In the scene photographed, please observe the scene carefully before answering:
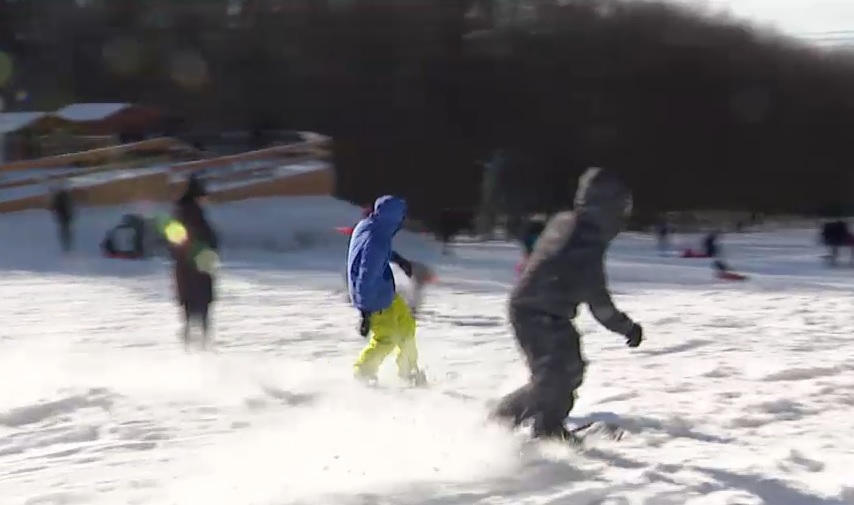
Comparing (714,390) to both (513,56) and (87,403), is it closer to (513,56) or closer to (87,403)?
(87,403)

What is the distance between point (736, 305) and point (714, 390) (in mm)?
6146

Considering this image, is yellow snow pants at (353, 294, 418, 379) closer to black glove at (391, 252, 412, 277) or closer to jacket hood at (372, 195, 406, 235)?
black glove at (391, 252, 412, 277)

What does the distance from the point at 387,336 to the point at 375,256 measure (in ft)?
2.00

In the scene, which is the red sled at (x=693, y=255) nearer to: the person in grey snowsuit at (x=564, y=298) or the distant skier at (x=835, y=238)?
the distant skier at (x=835, y=238)

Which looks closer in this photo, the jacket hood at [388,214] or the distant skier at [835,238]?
the jacket hood at [388,214]

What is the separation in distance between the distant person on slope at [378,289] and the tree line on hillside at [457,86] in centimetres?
3010

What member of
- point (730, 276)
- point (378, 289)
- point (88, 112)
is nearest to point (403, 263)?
point (378, 289)

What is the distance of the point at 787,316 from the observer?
12.9m

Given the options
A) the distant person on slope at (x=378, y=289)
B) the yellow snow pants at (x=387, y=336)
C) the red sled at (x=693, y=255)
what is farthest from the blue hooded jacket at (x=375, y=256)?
the red sled at (x=693, y=255)

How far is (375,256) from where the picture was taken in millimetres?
7898

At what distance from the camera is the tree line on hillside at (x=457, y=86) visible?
44.2 metres

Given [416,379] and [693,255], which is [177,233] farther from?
[693,255]

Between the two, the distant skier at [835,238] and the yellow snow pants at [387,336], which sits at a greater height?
the yellow snow pants at [387,336]

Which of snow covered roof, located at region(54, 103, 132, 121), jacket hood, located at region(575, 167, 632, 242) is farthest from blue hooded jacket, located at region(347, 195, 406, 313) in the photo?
snow covered roof, located at region(54, 103, 132, 121)
